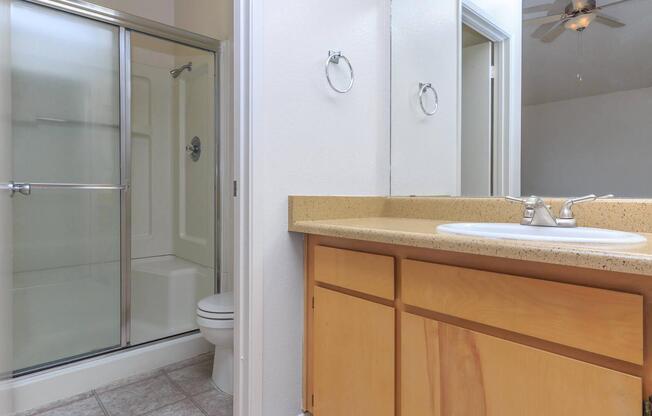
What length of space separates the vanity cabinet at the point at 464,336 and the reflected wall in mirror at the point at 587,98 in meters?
0.58

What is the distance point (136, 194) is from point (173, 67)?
953 mm

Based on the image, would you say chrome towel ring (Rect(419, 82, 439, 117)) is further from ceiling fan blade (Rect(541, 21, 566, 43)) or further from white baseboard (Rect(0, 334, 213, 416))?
white baseboard (Rect(0, 334, 213, 416))

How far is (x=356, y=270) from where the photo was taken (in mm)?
1157

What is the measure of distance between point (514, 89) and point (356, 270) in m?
0.89

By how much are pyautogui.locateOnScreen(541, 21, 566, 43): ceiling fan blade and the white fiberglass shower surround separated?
1811mm

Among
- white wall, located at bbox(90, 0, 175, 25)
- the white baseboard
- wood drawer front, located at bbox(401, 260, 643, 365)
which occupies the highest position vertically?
white wall, located at bbox(90, 0, 175, 25)

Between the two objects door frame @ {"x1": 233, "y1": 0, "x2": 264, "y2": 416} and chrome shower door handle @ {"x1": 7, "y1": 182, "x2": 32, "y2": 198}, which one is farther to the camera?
chrome shower door handle @ {"x1": 7, "y1": 182, "x2": 32, "y2": 198}

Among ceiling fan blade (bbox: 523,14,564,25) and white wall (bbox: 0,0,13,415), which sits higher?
ceiling fan blade (bbox: 523,14,564,25)

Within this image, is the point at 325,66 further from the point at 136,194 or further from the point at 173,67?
the point at 136,194

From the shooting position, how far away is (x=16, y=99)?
191 cm

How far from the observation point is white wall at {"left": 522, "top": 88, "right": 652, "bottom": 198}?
107 centimetres

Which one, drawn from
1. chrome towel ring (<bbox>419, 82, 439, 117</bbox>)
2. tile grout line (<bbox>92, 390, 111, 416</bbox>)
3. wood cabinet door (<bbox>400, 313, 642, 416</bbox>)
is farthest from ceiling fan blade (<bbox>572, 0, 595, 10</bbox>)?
tile grout line (<bbox>92, 390, 111, 416</bbox>)

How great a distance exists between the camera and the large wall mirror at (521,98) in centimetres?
109

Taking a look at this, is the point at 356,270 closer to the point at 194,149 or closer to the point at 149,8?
the point at 194,149
